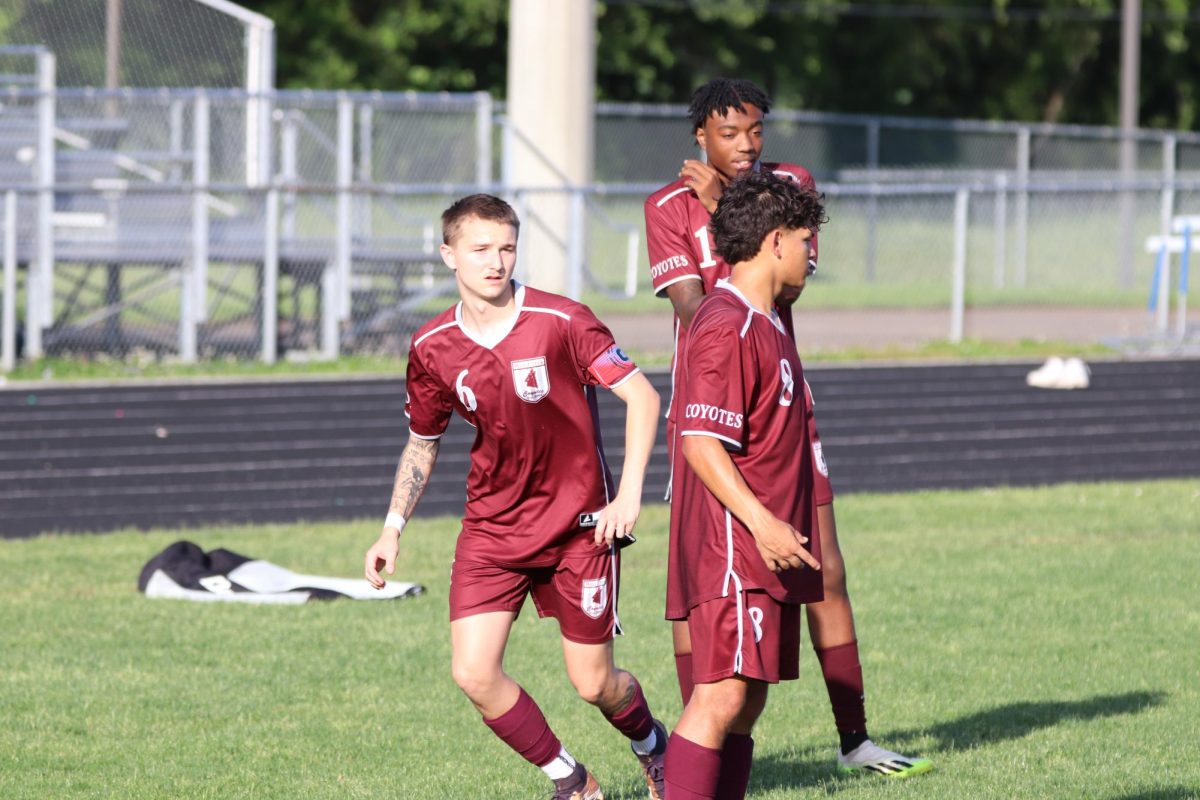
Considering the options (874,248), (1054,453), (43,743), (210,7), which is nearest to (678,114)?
(874,248)

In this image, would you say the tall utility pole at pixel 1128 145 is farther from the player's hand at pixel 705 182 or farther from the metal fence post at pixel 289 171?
the player's hand at pixel 705 182

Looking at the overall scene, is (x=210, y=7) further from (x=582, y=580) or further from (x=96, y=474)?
(x=582, y=580)

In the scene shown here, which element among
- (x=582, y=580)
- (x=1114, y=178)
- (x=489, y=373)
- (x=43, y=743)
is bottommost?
(x=43, y=743)

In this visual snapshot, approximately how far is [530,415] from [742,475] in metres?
0.94

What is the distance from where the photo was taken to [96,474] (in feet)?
37.6

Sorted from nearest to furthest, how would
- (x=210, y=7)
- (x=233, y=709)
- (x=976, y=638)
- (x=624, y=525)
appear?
(x=624, y=525), (x=233, y=709), (x=976, y=638), (x=210, y=7)

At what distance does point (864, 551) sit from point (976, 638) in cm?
224

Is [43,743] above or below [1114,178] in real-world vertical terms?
below

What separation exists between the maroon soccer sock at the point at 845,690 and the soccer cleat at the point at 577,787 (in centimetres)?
96

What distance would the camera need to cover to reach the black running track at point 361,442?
11.3 metres

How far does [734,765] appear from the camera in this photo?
4695 millimetres

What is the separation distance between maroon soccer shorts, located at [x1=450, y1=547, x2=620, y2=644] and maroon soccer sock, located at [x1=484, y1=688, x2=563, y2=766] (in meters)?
0.27

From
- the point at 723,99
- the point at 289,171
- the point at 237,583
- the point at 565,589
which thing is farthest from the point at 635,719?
the point at 289,171

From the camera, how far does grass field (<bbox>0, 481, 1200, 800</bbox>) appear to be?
5723 millimetres
